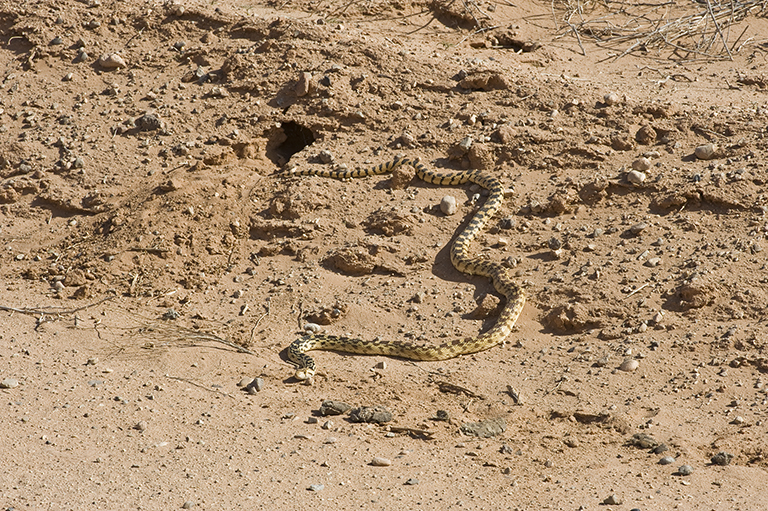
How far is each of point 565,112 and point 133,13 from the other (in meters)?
6.92

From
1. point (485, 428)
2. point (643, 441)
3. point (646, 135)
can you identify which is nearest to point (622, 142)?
point (646, 135)

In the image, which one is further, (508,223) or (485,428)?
(508,223)

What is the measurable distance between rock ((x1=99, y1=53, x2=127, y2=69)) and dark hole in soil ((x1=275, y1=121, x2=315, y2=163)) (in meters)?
2.83

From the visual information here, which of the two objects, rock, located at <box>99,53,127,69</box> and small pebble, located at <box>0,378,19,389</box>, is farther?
rock, located at <box>99,53,127,69</box>

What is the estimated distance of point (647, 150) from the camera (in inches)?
376

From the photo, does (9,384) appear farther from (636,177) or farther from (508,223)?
(636,177)

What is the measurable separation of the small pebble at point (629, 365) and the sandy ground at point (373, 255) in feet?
0.06

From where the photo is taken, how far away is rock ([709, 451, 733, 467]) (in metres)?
5.84

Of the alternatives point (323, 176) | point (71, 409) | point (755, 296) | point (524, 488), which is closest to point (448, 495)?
point (524, 488)

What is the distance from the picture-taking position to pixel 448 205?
9422 millimetres

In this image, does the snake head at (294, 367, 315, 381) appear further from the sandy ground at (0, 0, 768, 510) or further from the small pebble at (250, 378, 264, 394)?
the small pebble at (250, 378, 264, 394)

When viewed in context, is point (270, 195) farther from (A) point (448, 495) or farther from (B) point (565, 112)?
(A) point (448, 495)

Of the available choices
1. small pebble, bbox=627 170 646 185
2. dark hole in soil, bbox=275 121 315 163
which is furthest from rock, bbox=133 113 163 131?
small pebble, bbox=627 170 646 185

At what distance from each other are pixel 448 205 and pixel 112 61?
5811 millimetres
